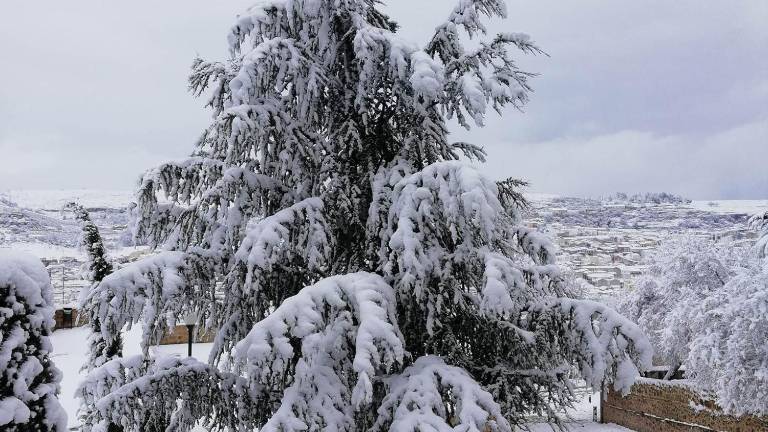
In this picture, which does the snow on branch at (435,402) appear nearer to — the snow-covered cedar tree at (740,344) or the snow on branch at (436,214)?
the snow on branch at (436,214)

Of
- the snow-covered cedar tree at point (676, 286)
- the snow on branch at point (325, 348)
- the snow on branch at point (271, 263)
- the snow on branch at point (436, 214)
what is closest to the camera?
the snow on branch at point (325, 348)

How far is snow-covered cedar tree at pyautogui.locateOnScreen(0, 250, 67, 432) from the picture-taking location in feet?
7.51

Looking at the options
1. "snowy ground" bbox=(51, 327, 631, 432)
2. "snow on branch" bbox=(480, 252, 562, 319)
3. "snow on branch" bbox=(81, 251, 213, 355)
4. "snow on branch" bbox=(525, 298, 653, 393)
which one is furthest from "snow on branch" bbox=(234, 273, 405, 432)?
"snowy ground" bbox=(51, 327, 631, 432)

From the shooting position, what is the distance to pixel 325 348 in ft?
13.5

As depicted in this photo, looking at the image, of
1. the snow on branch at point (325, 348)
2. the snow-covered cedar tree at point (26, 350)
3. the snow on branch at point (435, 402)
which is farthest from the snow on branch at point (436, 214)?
the snow-covered cedar tree at point (26, 350)

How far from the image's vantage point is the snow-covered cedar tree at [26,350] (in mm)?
2289

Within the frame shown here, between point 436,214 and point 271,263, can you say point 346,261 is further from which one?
point 436,214

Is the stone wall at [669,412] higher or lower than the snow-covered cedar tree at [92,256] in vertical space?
lower

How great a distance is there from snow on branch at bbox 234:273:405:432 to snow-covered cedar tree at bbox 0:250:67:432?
4.37 ft

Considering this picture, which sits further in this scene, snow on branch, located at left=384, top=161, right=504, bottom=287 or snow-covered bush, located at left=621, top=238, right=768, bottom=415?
snow-covered bush, located at left=621, top=238, right=768, bottom=415

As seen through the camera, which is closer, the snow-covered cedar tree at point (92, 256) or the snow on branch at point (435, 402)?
the snow on branch at point (435, 402)

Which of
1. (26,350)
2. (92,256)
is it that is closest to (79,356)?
(92,256)

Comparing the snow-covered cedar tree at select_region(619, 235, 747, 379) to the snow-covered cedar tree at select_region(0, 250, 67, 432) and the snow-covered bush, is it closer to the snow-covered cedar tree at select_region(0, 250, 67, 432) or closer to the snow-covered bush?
the snow-covered bush

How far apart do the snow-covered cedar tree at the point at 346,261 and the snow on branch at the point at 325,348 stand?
0.05 ft
